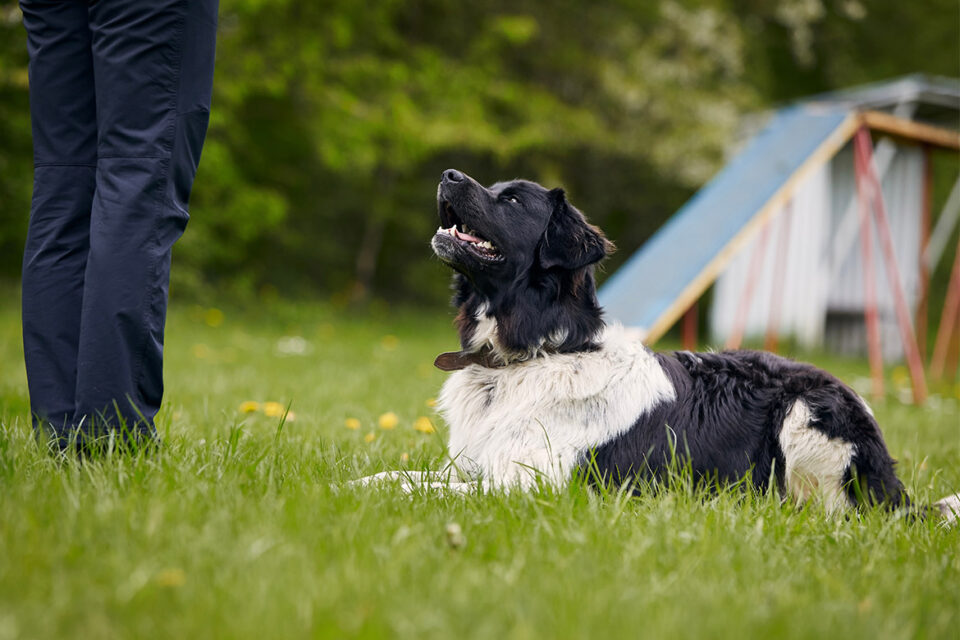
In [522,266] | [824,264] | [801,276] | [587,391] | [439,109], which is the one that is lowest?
[801,276]

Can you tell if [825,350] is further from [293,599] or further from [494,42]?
[293,599]

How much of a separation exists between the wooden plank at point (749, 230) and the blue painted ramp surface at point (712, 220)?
45 millimetres

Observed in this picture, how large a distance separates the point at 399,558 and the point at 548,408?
1150mm

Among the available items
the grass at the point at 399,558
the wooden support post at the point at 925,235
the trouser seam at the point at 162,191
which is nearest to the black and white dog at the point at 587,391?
the grass at the point at 399,558

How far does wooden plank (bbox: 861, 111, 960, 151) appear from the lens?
7562 millimetres

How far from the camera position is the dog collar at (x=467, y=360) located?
3182 mm

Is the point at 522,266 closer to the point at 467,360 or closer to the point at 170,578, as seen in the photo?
the point at 467,360

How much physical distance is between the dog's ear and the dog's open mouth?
0.20 metres

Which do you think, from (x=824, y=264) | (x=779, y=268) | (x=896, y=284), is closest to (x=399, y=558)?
(x=896, y=284)

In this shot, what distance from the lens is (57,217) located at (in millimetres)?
2611

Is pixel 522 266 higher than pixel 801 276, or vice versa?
pixel 522 266

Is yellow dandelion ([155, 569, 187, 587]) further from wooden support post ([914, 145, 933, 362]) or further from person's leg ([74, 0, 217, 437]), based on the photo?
wooden support post ([914, 145, 933, 362])

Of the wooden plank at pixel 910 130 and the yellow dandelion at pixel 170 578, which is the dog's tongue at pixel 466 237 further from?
the wooden plank at pixel 910 130

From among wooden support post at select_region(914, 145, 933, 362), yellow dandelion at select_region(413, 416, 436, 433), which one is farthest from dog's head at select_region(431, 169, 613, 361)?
wooden support post at select_region(914, 145, 933, 362)
